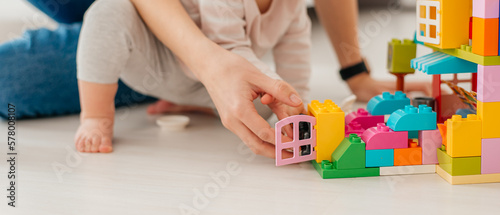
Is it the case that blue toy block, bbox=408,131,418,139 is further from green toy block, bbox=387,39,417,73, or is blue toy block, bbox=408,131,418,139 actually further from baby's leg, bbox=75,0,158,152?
baby's leg, bbox=75,0,158,152

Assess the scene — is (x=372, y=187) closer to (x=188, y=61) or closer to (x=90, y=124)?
(x=188, y=61)

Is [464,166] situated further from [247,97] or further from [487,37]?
[247,97]

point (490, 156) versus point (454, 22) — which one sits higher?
point (454, 22)

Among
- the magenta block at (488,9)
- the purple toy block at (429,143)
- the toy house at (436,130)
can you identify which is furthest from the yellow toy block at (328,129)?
the magenta block at (488,9)

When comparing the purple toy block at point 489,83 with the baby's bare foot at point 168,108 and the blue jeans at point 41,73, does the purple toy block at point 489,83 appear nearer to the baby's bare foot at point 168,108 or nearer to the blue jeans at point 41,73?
the baby's bare foot at point 168,108

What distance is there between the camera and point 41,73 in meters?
1.27

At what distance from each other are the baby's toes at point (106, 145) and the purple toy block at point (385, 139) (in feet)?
1.45

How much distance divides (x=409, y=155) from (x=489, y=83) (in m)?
0.15

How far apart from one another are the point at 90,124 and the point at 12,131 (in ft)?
0.67

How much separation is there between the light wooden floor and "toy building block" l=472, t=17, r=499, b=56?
7.1 inches

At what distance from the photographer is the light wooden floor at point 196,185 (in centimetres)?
74

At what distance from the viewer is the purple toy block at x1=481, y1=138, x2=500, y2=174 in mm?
795

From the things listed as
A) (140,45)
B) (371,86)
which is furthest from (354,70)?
(140,45)

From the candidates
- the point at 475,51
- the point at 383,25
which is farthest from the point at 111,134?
the point at 383,25
